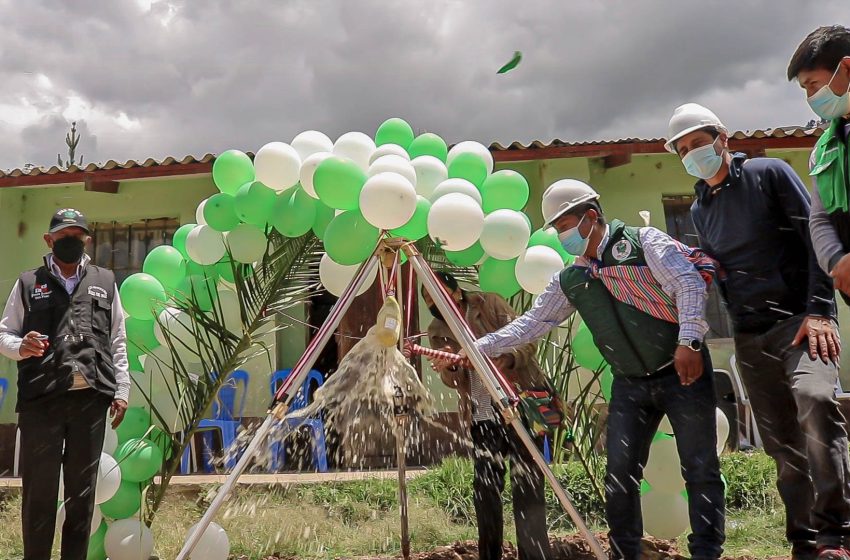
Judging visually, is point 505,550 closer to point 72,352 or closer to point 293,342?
point 72,352

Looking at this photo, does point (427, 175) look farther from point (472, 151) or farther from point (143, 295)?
point (143, 295)

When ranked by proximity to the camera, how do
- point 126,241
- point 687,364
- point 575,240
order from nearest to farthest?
point 687,364
point 575,240
point 126,241

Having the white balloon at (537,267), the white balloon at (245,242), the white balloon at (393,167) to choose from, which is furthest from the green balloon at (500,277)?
the white balloon at (245,242)

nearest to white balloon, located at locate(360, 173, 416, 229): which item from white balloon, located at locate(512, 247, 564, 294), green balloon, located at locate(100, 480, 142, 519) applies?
white balloon, located at locate(512, 247, 564, 294)

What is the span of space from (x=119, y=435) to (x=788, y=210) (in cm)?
377

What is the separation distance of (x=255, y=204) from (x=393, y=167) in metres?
0.90

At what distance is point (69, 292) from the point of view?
3910mm

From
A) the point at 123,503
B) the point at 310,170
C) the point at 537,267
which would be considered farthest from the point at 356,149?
the point at 123,503

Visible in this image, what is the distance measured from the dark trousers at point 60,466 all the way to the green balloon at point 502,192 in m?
2.45

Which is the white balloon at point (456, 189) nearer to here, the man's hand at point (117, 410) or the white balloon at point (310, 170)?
the white balloon at point (310, 170)

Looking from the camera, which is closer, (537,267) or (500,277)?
(537,267)

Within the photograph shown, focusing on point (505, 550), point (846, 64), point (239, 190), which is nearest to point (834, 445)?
point (846, 64)

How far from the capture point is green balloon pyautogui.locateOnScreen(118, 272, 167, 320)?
4328 millimetres

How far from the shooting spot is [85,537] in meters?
3.72
